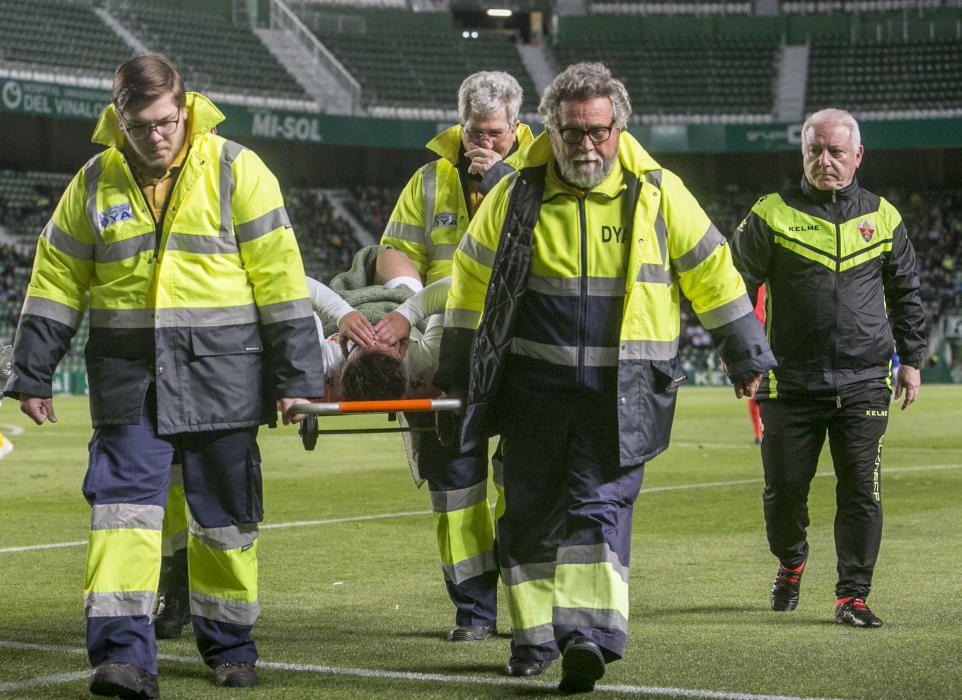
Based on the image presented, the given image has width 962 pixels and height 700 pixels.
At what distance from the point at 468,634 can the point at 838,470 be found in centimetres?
180

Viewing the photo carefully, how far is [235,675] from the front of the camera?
498 centimetres

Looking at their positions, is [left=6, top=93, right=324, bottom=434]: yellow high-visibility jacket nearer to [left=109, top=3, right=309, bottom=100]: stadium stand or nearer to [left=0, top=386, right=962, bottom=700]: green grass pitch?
[left=0, top=386, right=962, bottom=700]: green grass pitch

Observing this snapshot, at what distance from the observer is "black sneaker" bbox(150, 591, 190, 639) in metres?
6.07

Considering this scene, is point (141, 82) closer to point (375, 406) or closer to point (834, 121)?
point (375, 406)

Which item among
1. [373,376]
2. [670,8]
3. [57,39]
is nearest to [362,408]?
[373,376]

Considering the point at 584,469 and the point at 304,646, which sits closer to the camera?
the point at 584,469

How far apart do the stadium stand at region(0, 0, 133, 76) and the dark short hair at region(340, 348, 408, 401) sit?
31.6m

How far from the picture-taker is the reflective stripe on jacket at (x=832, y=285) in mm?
6559

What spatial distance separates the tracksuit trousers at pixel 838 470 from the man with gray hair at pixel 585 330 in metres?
1.51

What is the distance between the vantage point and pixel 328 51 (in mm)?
44219

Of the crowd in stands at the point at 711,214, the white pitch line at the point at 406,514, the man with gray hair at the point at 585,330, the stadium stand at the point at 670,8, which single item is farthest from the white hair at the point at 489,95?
the stadium stand at the point at 670,8

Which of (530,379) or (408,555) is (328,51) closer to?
(408,555)

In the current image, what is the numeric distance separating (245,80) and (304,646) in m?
36.2

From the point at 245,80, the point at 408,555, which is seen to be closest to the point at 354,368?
the point at 408,555
